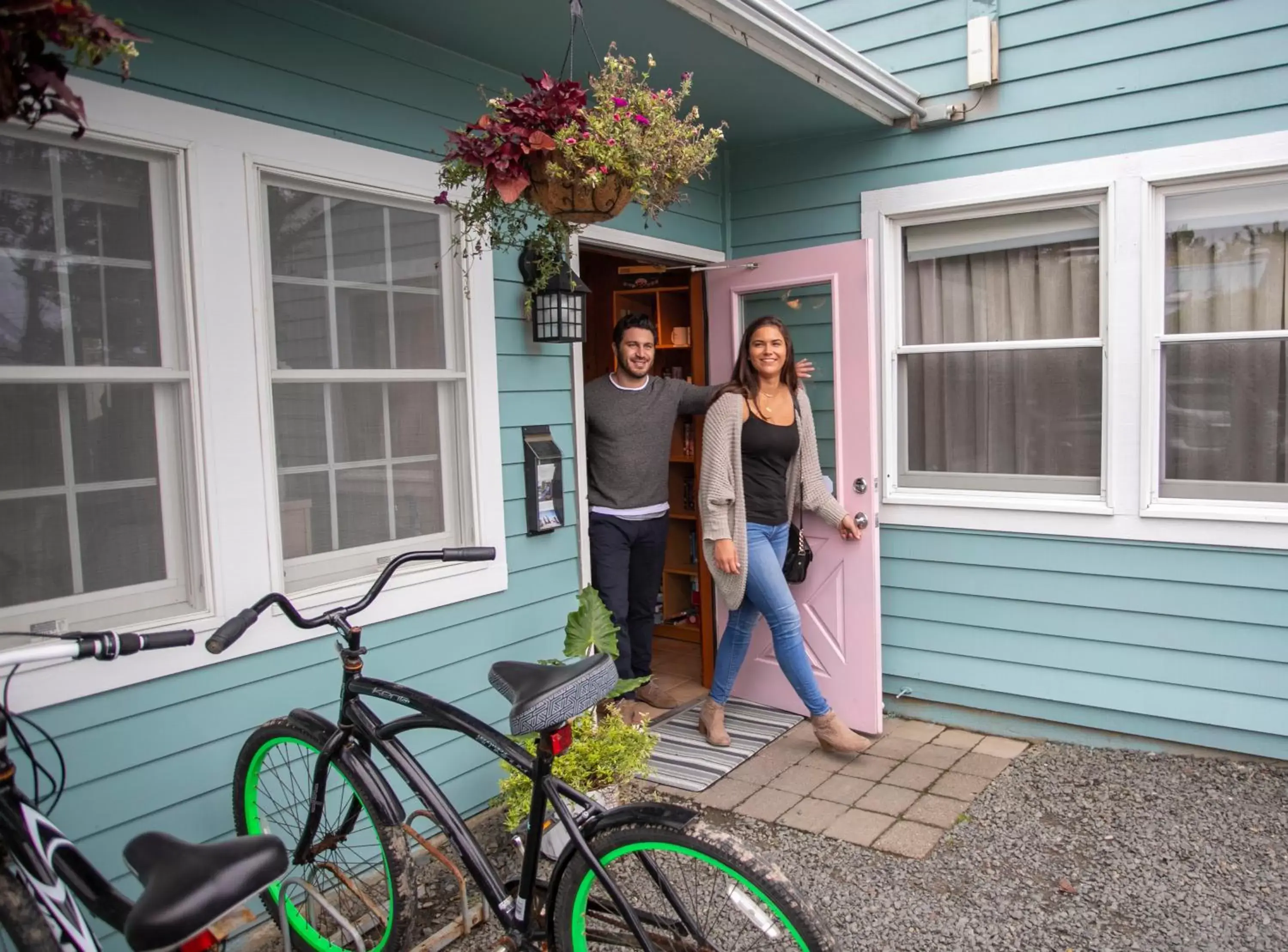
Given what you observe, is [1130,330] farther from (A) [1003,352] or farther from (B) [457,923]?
(B) [457,923]

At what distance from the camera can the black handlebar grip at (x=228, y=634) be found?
1971 millimetres

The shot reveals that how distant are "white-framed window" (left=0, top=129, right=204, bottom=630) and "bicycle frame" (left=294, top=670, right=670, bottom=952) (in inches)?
24.3

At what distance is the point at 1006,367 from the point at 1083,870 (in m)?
2.03

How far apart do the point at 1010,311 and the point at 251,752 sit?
3312 millimetres

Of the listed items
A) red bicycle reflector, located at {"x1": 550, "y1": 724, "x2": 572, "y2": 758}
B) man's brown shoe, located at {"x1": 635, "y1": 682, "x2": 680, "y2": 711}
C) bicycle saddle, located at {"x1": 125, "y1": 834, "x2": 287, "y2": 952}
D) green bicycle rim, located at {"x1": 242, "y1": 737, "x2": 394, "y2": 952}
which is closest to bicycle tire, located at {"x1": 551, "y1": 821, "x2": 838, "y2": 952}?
red bicycle reflector, located at {"x1": 550, "y1": 724, "x2": 572, "y2": 758}

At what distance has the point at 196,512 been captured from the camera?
2588 mm

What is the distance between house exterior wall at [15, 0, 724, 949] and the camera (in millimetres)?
2414

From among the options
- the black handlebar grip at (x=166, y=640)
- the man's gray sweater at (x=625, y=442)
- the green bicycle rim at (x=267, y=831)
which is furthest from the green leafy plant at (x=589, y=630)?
the black handlebar grip at (x=166, y=640)

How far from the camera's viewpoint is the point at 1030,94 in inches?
153

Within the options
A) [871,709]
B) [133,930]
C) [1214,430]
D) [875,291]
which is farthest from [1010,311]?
[133,930]

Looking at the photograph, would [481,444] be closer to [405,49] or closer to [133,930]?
[405,49]

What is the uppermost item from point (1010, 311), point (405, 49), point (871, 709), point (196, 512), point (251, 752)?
point (405, 49)

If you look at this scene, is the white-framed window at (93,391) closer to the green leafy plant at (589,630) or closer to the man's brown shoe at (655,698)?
the green leafy plant at (589,630)

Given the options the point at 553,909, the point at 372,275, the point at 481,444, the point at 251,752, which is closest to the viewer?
the point at 553,909
